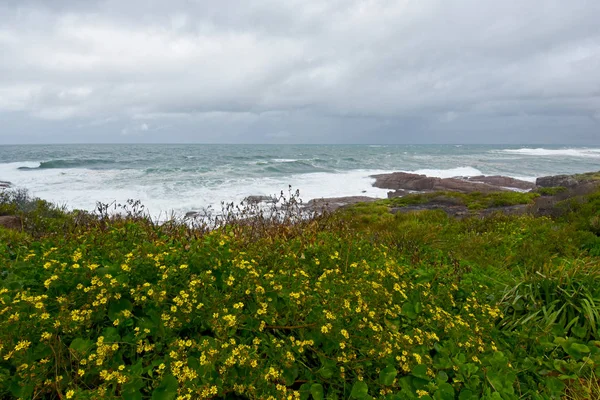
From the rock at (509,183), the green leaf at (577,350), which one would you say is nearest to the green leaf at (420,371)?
Result: the green leaf at (577,350)

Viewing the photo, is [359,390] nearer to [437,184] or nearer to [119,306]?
[119,306]

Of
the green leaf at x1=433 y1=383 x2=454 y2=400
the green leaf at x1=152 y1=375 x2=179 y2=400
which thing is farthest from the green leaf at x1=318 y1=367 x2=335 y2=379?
the green leaf at x1=152 y1=375 x2=179 y2=400

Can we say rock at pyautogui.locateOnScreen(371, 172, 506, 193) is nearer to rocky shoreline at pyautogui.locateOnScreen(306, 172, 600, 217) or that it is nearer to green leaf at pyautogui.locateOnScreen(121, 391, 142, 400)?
rocky shoreline at pyautogui.locateOnScreen(306, 172, 600, 217)

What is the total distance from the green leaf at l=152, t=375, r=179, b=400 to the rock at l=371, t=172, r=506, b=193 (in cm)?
3030

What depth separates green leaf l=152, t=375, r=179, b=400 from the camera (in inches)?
84.8

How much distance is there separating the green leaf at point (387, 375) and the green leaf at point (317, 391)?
464 millimetres

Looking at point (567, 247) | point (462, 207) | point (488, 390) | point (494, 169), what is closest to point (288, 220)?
point (488, 390)

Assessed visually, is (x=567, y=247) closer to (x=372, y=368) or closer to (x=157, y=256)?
(x=372, y=368)

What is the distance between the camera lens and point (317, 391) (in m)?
2.54

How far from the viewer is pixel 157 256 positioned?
3002 mm

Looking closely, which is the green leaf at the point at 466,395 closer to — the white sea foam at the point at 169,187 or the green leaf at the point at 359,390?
the green leaf at the point at 359,390

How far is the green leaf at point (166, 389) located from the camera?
215 centimetres

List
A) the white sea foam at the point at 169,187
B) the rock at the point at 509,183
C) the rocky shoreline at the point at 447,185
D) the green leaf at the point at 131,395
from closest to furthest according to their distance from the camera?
the green leaf at the point at 131,395
the rocky shoreline at the point at 447,185
the white sea foam at the point at 169,187
the rock at the point at 509,183

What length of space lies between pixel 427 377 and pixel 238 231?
12.5ft
